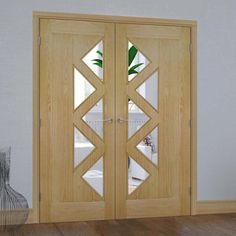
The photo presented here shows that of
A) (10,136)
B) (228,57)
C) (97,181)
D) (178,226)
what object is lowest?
(178,226)

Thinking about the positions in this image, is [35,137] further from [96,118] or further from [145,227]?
[145,227]

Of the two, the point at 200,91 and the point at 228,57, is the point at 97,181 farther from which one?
the point at 228,57

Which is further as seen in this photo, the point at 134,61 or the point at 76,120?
the point at 134,61

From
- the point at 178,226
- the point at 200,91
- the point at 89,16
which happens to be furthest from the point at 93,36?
the point at 178,226

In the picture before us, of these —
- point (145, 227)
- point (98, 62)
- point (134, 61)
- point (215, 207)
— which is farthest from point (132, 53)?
point (215, 207)

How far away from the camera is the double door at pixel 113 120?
197 inches

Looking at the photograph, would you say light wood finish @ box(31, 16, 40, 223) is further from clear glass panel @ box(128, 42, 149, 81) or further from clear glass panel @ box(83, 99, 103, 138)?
clear glass panel @ box(128, 42, 149, 81)

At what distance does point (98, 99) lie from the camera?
5094 millimetres

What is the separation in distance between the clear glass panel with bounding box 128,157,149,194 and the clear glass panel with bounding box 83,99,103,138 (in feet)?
1.41

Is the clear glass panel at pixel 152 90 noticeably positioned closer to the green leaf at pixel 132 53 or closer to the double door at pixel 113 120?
the double door at pixel 113 120

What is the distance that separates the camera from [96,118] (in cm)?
510

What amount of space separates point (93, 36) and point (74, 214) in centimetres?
175

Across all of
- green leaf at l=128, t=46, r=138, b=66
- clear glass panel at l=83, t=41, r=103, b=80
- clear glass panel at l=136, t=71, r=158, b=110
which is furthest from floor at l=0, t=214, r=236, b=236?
green leaf at l=128, t=46, r=138, b=66

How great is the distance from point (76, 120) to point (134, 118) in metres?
0.59
